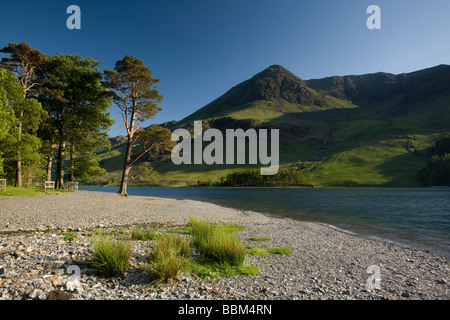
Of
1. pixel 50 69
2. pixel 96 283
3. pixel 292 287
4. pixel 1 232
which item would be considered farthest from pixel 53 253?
pixel 50 69

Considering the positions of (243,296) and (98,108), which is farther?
(98,108)

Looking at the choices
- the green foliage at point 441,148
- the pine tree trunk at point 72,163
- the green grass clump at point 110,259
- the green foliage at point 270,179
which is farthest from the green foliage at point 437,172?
the green grass clump at point 110,259

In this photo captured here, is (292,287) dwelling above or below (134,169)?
below

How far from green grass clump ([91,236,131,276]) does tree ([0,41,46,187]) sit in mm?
31312

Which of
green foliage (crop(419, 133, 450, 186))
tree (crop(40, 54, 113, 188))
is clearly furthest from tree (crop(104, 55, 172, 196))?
green foliage (crop(419, 133, 450, 186))

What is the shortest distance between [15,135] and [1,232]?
23891mm

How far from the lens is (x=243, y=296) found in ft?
22.0

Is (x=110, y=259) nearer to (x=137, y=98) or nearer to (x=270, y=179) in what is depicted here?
(x=137, y=98)

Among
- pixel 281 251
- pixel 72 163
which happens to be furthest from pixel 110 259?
pixel 72 163

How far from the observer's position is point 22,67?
110 feet

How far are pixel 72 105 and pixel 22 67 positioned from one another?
308 inches

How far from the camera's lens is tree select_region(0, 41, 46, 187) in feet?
100

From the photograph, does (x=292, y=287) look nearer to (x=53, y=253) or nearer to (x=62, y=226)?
(x=53, y=253)
